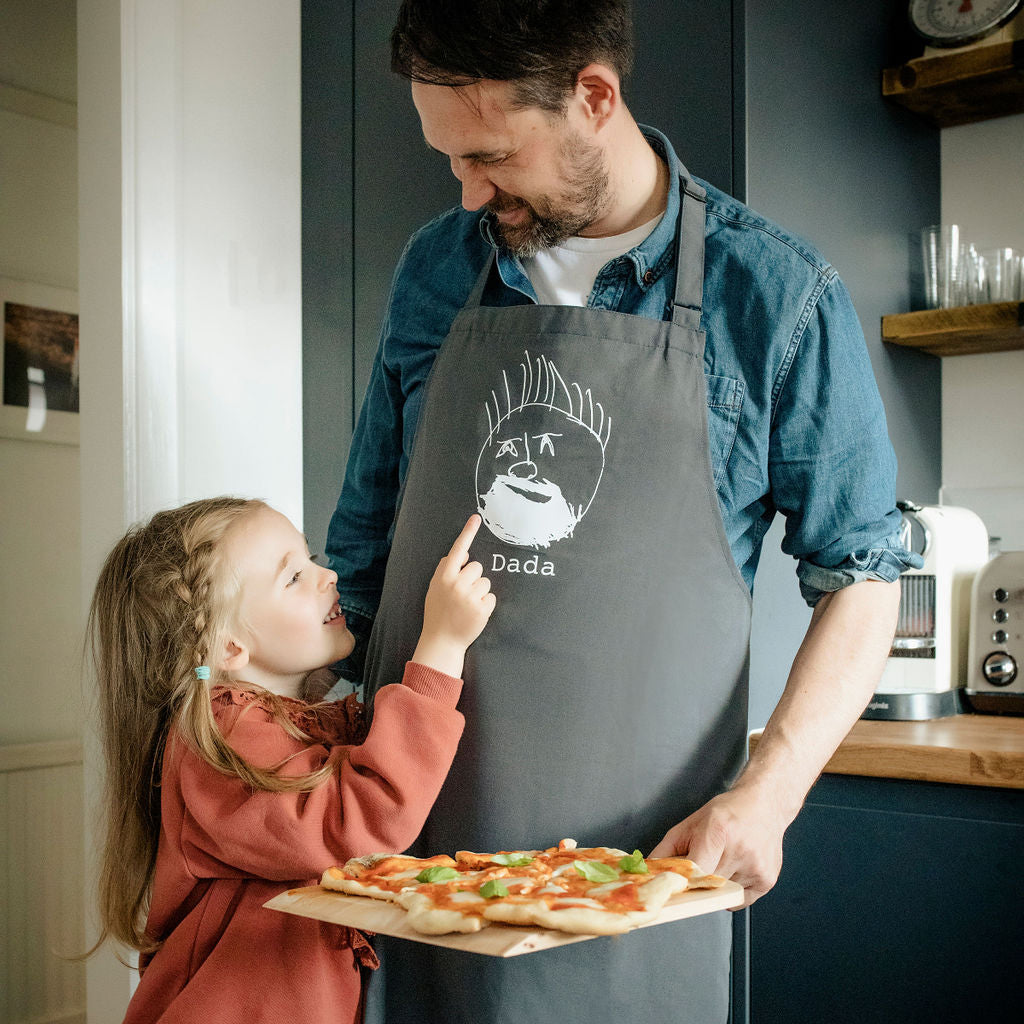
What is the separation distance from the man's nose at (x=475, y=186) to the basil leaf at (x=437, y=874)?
0.67 meters

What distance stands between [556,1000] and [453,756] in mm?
244

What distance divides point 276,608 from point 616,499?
0.40m

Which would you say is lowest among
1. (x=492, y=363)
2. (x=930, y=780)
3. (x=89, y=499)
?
(x=930, y=780)

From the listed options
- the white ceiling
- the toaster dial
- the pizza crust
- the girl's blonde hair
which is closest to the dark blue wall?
the toaster dial

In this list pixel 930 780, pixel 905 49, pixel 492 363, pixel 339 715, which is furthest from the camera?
pixel 905 49

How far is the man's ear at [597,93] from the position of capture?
3.78ft

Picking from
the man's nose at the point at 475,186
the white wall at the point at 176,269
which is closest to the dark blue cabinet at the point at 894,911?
the man's nose at the point at 475,186

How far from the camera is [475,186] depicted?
1.19 m

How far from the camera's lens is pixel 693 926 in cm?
109

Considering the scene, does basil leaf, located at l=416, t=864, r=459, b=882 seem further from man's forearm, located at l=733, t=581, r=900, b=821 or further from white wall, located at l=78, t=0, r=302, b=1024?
white wall, located at l=78, t=0, r=302, b=1024

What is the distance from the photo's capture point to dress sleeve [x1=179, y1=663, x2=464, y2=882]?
3.47 feet

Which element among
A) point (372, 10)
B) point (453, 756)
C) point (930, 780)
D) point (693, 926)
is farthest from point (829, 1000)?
point (372, 10)

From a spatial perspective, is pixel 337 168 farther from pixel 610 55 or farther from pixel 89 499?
pixel 610 55

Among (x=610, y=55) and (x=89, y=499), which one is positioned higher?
(x=610, y=55)
